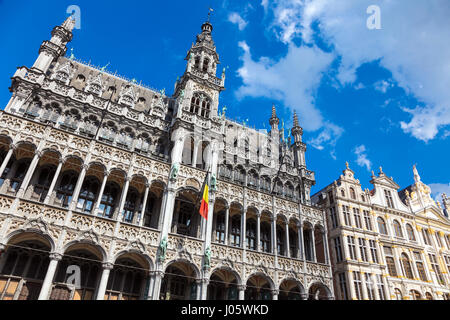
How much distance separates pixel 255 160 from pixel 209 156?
8139 millimetres

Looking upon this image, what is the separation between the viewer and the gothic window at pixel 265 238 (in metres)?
29.2

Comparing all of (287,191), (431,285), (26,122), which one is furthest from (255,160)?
(431,285)

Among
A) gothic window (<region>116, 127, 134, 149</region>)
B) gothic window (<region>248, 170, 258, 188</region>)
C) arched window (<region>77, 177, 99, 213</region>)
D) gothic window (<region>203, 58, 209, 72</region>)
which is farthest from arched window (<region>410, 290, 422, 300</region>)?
arched window (<region>77, 177, 99, 213</region>)

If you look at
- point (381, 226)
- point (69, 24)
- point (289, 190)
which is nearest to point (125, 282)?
point (289, 190)

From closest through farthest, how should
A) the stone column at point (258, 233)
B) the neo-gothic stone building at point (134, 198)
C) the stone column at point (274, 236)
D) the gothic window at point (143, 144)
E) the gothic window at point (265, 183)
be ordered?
the neo-gothic stone building at point (134, 198)
the stone column at point (258, 233)
the stone column at point (274, 236)
the gothic window at point (143, 144)
the gothic window at point (265, 183)

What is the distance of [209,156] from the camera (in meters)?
27.1

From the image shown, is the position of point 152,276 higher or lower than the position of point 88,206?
lower

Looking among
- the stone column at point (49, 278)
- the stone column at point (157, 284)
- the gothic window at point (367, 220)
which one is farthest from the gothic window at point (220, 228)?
the gothic window at point (367, 220)

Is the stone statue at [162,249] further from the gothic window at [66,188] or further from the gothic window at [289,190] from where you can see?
the gothic window at [289,190]

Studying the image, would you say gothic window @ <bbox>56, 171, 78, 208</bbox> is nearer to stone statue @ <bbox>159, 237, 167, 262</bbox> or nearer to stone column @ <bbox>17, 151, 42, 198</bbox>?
stone column @ <bbox>17, 151, 42, 198</bbox>

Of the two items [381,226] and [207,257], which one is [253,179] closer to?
[207,257]

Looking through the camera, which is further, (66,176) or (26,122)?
(66,176)

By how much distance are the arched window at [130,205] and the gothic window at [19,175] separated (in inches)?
292
